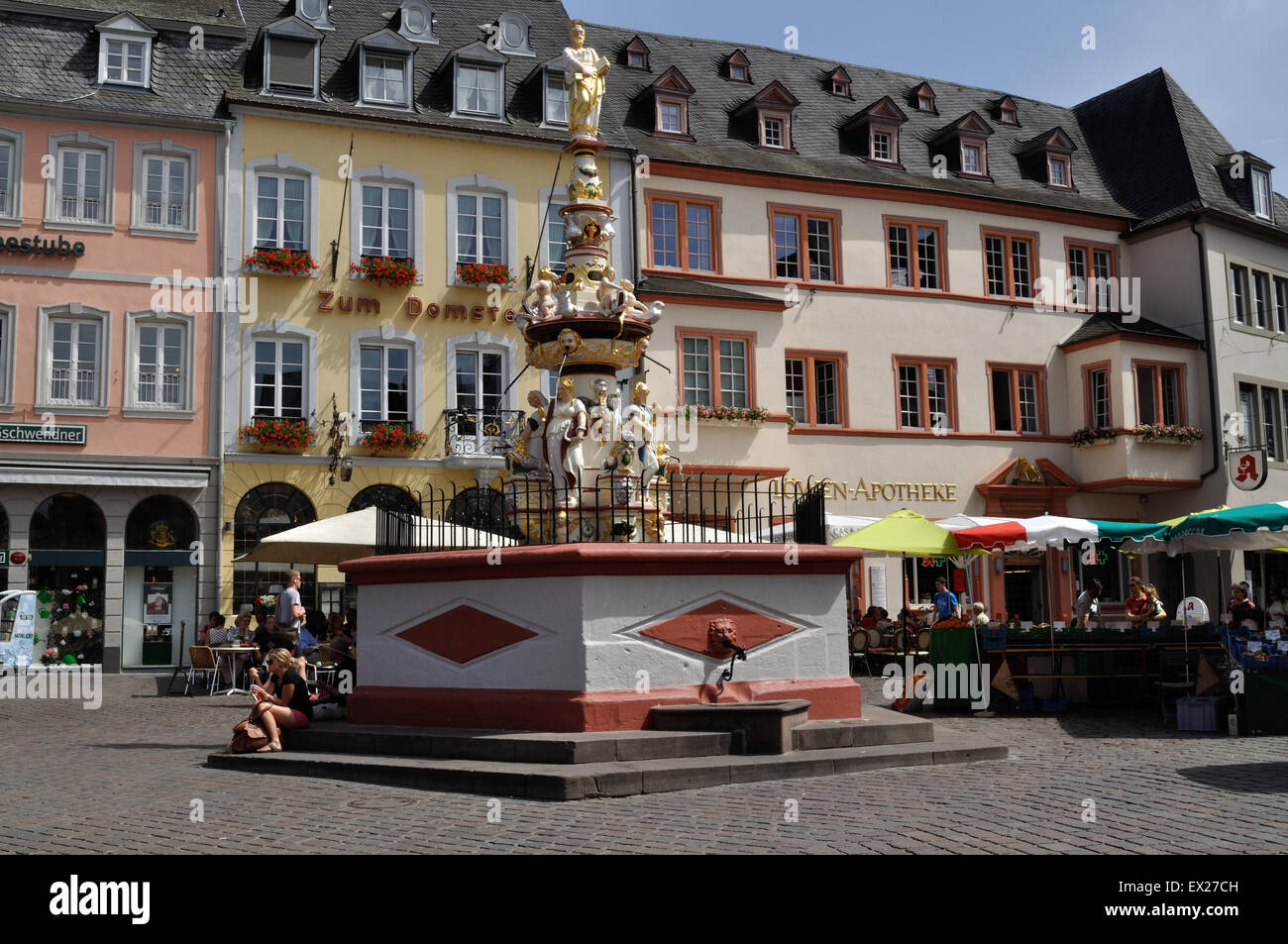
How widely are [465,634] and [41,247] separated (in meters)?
17.7

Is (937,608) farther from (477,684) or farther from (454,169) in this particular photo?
(454,169)

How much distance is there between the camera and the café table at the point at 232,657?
800 inches

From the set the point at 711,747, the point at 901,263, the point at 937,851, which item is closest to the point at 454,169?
the point at 901,263


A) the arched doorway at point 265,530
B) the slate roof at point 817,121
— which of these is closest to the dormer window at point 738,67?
the slate roof at point 817,121

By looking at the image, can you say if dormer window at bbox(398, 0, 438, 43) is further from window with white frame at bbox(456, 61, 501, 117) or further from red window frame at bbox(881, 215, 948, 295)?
red window frame at bbox(881, 215, 948, 295)

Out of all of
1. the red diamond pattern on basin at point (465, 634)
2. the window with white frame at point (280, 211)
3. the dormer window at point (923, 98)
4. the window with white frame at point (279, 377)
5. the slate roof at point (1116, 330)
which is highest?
the dormer window at point (923, 98)

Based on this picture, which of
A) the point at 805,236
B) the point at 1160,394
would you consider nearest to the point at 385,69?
the point at 805,236

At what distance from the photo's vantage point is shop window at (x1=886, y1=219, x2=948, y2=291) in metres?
32.5

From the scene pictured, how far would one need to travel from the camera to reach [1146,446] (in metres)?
32.4

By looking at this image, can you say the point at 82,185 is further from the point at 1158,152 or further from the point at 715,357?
the point at 1158,152

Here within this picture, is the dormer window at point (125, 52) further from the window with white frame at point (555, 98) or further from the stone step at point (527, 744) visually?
the stone step at point (527, 744)

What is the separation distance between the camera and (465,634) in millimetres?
11906

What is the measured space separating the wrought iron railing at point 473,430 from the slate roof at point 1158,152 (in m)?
18.3

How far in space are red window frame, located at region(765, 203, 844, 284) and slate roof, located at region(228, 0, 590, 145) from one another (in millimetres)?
4342
